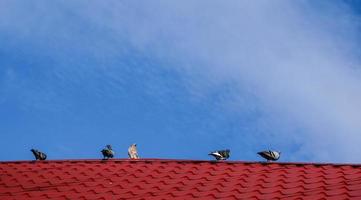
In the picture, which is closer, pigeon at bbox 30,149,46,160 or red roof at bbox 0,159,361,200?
red roof at bbox 0,159,361,200

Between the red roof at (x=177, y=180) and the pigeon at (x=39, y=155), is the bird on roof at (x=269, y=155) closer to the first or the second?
the red roof at (x=177, y=180)

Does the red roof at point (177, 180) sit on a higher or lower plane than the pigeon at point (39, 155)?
lower

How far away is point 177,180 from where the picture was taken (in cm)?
744

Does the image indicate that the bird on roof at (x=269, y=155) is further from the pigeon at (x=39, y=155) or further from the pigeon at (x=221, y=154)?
the pigeon at (x=39, y=155)

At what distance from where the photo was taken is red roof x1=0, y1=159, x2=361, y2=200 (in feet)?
21.8

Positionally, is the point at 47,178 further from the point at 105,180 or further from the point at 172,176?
the point at 172,176

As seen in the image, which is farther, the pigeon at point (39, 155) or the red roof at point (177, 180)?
the pigeon at point (39, 155)

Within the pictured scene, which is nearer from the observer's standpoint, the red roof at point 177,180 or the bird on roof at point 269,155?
the red roof at point 177,180

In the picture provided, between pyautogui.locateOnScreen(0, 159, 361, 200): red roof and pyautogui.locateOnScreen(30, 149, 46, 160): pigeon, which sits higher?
pyautogui.locateOnScreen(30, 149, 46, 160): pigeon

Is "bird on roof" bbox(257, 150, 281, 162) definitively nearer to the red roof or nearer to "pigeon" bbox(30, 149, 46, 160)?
the red roof

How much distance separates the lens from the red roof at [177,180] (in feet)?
21.8

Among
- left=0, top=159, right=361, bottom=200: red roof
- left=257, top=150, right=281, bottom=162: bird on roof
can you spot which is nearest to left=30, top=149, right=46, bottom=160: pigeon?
left=0, top=159, right=361, bottom=200: red roof

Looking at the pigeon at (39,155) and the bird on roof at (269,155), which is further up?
the pigeon at (39,155)

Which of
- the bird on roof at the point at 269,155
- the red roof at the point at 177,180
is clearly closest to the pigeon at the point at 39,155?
the red roof at the point at 177,180
